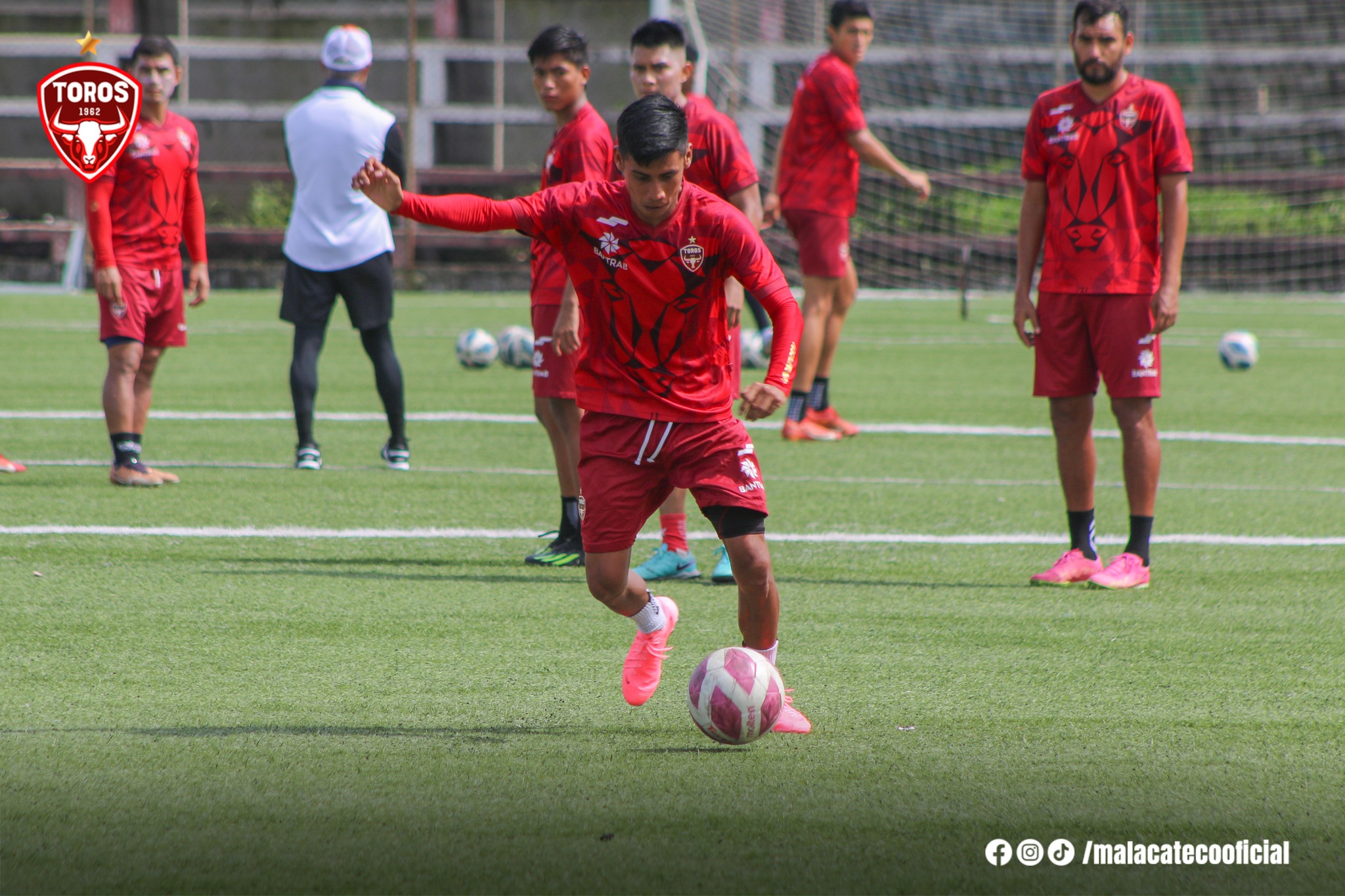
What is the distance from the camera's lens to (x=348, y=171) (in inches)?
320

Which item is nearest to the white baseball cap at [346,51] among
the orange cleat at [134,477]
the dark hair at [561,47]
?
the orange cleat at [134,477]

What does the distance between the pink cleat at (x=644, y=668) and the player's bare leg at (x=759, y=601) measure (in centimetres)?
26

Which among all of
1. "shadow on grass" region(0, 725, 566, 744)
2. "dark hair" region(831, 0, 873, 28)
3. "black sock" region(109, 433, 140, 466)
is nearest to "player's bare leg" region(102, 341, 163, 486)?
"black sock" region(109, 433, 140, 466)

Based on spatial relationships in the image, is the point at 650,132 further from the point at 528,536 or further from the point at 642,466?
the point at 528,536

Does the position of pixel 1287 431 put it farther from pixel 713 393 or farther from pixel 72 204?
pixel 72 204

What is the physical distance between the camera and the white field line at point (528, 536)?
631 cm

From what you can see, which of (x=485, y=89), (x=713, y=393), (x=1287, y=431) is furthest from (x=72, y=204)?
(x=713, y=393)

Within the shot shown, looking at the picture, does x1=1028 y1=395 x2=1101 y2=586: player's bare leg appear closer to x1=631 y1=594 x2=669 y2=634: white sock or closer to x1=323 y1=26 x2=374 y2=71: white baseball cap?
x1=631 y1=594 x2=669 y2=634: white sock

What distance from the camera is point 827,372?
9.50 m

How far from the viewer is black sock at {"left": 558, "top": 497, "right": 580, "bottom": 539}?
6.03 meters

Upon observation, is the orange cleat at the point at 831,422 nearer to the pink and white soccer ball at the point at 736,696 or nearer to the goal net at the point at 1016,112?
the pink and white soccer ball at the point at 736,696

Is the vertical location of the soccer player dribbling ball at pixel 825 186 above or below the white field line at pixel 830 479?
above

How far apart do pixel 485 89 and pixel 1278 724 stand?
91.7ft

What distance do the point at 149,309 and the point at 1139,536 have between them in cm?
495
